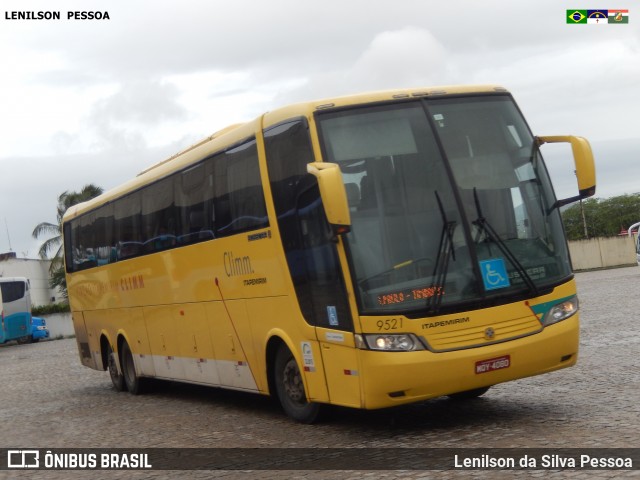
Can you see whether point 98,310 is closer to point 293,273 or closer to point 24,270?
point 293,273

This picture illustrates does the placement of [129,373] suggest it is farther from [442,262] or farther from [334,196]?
[334,196]

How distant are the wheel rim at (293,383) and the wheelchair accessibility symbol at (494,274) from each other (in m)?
2.56

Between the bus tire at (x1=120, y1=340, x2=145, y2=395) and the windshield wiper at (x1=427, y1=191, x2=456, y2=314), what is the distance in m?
9.95

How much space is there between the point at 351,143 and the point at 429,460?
3256 mm

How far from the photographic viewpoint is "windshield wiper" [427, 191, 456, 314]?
9.83 meters

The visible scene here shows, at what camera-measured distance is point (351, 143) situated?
10398mm

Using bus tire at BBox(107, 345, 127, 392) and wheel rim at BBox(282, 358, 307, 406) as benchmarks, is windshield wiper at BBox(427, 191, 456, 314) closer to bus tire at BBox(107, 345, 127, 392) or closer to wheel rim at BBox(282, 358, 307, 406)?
wheel rim at BBox(282, 358, 307, 406)

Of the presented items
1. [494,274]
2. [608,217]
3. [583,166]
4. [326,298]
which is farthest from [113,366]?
[608,217]

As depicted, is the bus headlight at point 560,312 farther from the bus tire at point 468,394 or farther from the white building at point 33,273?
the white building at point 33,273

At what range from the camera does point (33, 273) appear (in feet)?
324

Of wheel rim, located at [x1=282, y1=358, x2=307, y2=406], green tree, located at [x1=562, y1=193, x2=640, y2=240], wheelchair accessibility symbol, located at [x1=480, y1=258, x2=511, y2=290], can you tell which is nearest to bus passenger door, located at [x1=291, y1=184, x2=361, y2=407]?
wheel rim, located at [x1=282, y1=358, x2=307, y2=406]

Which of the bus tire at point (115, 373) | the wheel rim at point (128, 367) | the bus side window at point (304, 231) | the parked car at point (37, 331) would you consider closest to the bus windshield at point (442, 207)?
the bus side window at point (304, 231)

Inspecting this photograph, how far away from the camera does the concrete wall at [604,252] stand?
230 feet

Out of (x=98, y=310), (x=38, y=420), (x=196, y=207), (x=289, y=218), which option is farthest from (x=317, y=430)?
(x=98, y=310)
